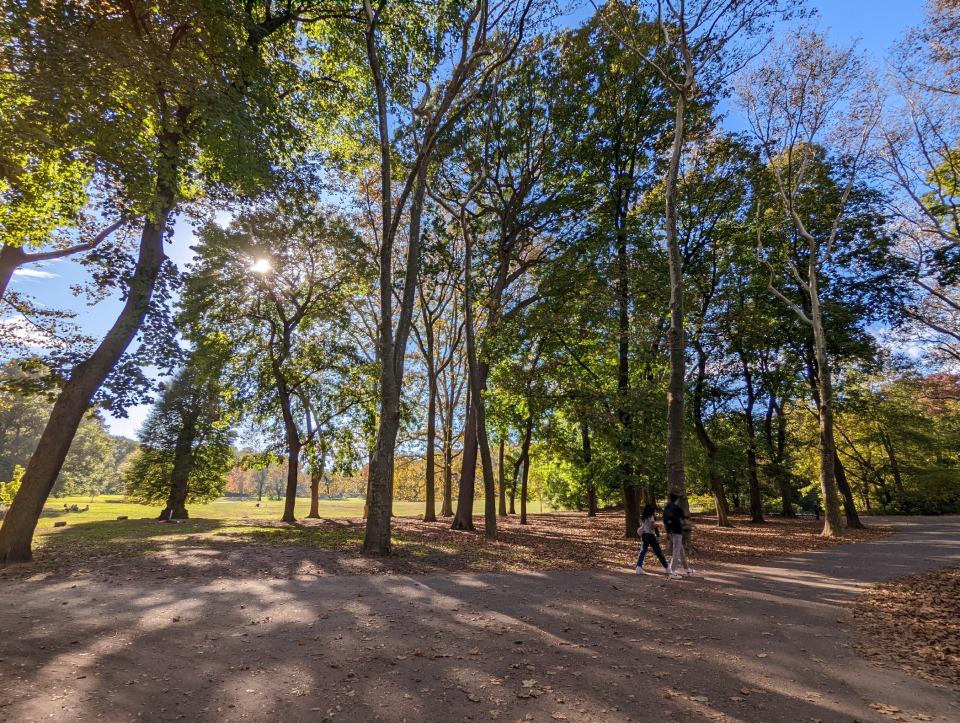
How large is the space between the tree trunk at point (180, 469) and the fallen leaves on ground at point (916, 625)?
107 ft

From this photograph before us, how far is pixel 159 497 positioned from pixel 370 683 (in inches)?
1314

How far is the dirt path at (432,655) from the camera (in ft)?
13.5

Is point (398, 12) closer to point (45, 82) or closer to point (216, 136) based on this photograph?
point (216, 136)

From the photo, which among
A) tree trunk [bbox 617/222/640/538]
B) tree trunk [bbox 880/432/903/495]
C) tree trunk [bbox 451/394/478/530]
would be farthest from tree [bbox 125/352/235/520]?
tree trunk [bbox 880/432/903/495]

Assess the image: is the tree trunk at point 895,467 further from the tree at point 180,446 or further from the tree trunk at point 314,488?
the tree at point 180,446

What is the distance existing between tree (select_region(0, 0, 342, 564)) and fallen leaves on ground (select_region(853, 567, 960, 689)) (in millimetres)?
14156

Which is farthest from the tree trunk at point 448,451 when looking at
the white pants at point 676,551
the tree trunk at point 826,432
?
the tree trunk at point 826,432

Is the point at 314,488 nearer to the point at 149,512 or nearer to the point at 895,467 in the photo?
the point at 149,512

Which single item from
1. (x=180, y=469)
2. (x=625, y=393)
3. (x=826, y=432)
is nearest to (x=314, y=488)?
(x=180, y=469)

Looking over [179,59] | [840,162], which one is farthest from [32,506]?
[840,162]

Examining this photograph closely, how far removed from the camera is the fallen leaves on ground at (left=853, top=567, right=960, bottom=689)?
5277 millimetres

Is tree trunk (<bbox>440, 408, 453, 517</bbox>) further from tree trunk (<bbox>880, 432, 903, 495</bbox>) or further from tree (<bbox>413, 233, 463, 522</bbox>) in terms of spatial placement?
tree trunk (<bbox>880, 432, 903, 495</bbox>)

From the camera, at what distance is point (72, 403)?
10.9 m

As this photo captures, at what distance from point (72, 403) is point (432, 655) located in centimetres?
1159
